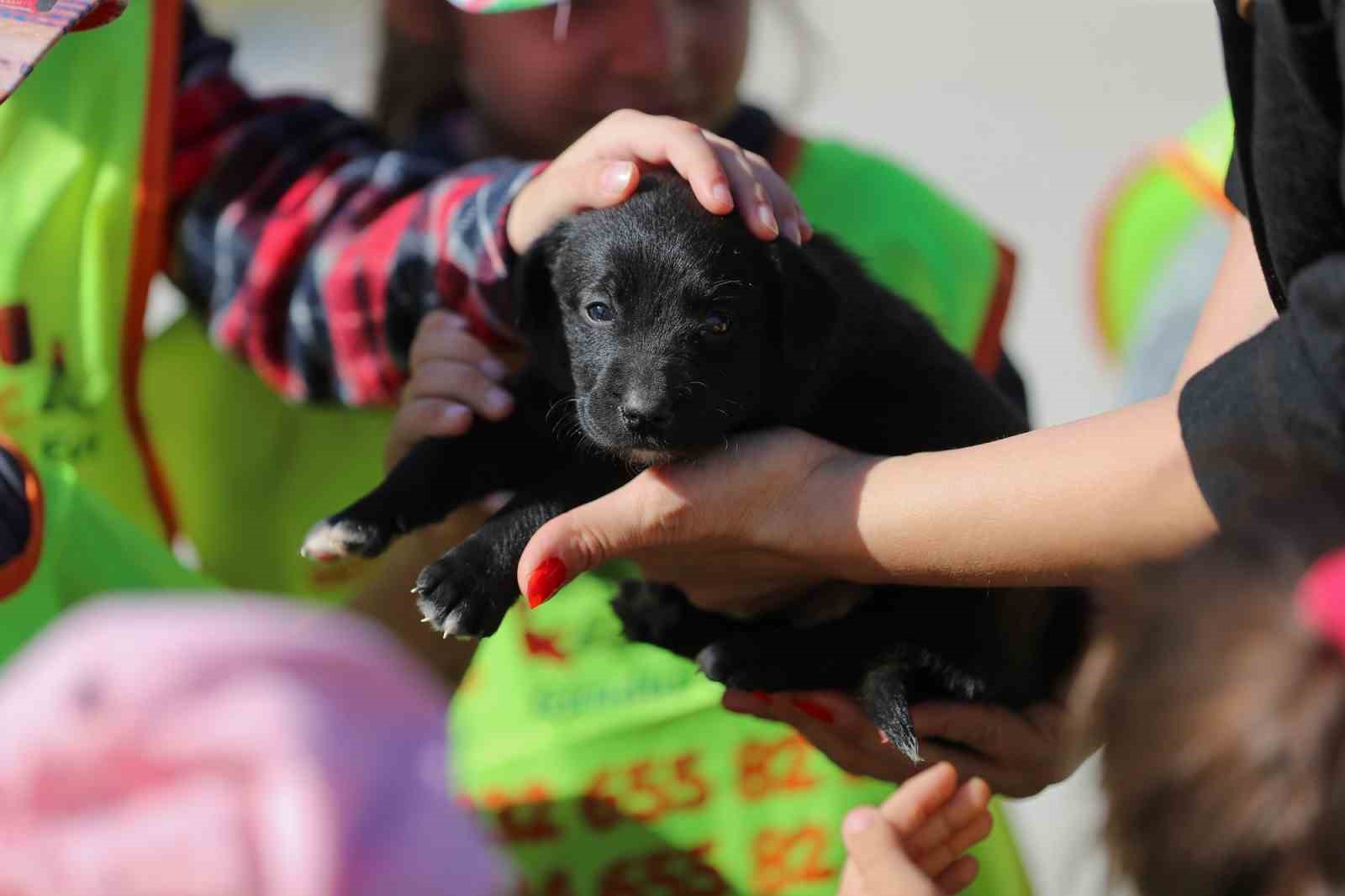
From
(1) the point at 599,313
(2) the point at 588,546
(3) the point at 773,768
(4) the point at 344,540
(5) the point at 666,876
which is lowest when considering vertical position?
(5) the point at 666,876

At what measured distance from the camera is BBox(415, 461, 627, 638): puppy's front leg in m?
1.41

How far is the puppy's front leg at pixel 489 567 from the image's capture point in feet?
4.63

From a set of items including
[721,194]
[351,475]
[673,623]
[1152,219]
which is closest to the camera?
[721,194]

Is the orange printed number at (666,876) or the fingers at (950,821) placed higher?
the fingers at (950,821)

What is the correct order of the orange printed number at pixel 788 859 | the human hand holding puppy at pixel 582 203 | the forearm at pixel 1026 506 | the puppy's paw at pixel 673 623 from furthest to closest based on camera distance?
the orange printed number at pixel 788 859, the puppy's paw at pixel 673 623, the human hand holding puppy at pixel 582 203, the forearm at pixel 1026 506

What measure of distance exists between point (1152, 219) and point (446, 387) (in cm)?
207

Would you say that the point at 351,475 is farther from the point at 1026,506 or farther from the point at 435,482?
the point at 1026,506

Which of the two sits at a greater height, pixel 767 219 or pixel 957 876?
pixel 767 219

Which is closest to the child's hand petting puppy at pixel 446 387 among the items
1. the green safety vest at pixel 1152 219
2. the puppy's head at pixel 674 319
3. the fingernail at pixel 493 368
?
the fingernail at pixel 493 368

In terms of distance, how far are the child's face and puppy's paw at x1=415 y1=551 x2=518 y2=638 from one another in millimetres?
811

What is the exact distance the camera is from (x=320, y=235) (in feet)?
6.44

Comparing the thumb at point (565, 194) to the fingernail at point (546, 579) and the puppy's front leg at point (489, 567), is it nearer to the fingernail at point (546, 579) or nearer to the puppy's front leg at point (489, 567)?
the puppy's front leg at point (489, 567)

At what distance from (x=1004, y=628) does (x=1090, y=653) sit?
103 millimetres

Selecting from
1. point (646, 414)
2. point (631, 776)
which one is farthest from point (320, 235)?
point (631, 776)
